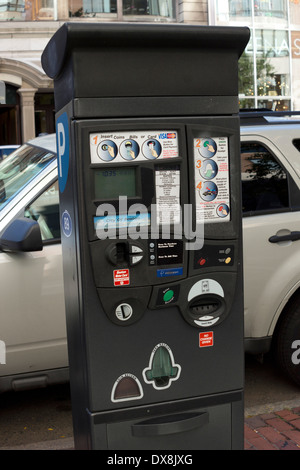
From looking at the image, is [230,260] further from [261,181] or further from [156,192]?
Result: [261,181]

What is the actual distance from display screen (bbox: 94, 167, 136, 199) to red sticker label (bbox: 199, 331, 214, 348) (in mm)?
631

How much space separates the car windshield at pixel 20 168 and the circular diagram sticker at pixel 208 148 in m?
1.80

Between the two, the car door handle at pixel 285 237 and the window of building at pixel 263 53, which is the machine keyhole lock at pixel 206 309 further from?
the window of building at pixel 263 53

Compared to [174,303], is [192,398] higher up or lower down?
lower down

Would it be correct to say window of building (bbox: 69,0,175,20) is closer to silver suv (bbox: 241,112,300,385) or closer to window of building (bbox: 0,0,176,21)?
window of building (bbox: 0,0,176,21)

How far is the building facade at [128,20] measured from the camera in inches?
663

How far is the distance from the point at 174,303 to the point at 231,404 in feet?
1.67

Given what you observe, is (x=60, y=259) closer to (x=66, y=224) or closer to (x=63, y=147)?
(x=66, y=224)

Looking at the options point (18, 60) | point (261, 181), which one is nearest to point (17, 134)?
point (18, 60)

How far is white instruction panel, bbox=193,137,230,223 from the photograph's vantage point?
2.40 meters

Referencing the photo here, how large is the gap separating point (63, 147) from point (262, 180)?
2.19m

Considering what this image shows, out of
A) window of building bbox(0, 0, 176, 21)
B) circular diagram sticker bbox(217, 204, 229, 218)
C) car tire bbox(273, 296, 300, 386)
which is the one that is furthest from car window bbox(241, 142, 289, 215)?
window of building bbox(0, 0, 176, 21)

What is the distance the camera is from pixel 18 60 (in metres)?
16.5

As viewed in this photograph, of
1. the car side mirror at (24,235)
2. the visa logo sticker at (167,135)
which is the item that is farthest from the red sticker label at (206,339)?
the car side mirror at (24,235)
